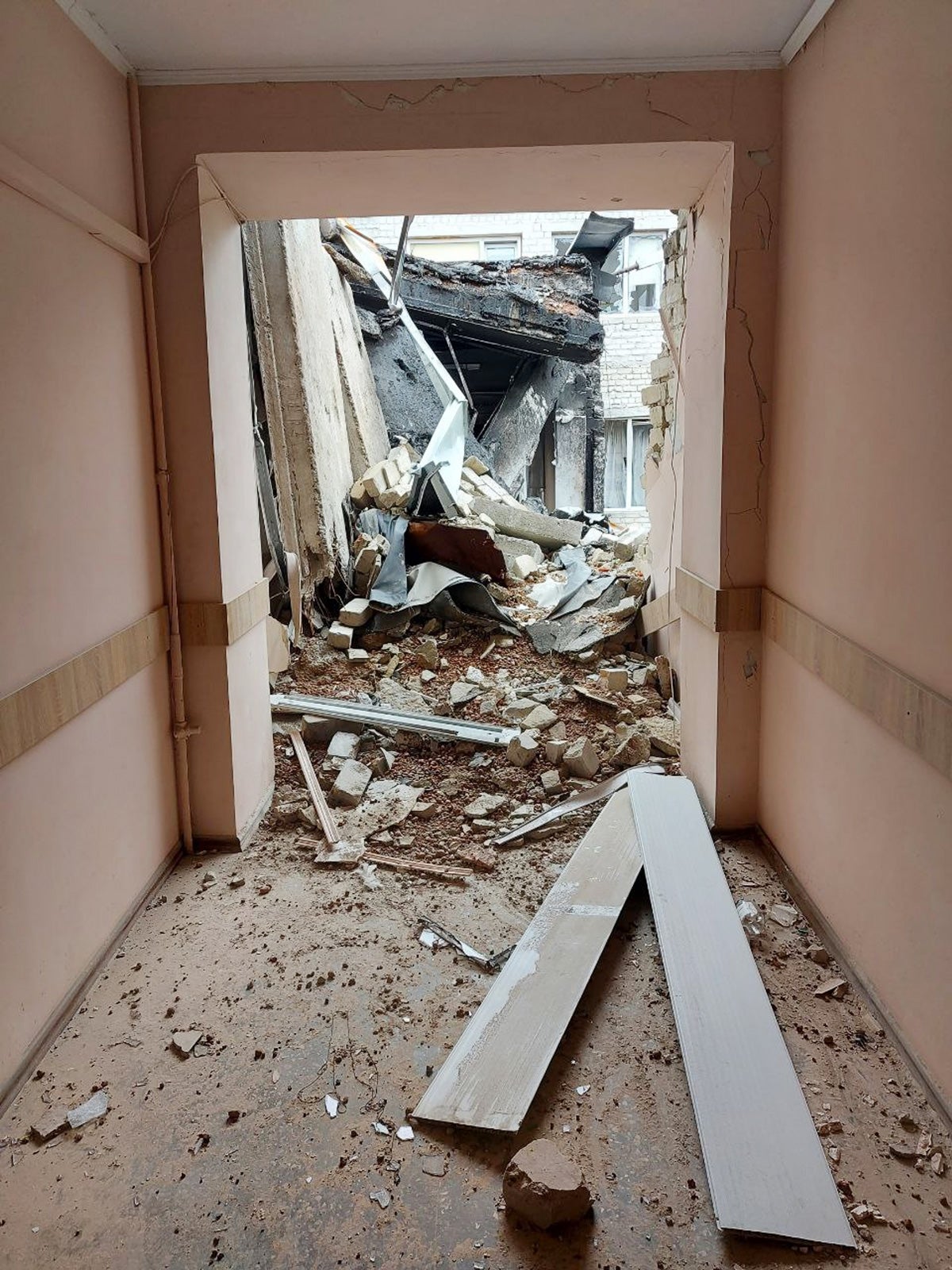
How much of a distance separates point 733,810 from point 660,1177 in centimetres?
165

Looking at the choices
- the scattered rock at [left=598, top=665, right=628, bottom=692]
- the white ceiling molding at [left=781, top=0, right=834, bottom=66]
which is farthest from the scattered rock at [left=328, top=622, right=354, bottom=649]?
the white ceiling molding at [left=781, top=0, right=834, bottom=66]

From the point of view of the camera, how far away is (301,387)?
509 centimetres

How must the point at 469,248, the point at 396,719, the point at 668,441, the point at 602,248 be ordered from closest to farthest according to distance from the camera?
the point at 396,719, the point at 668,441, the point at 602,248, the point at 469,248

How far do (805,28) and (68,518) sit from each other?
254 cm

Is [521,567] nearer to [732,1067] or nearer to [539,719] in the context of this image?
[539,719]

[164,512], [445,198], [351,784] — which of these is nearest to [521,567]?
[351,784]

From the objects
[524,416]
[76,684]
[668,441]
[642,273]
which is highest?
[642,273]

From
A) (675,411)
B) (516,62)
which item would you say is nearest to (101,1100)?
(516,62)

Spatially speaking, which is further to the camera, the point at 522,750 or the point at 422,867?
the point at 522,750

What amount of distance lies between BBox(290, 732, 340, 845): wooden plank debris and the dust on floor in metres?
0.42

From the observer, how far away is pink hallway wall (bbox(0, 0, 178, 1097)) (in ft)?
6.60

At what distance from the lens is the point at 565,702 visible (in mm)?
4625

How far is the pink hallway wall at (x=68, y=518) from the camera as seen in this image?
6.60 ft

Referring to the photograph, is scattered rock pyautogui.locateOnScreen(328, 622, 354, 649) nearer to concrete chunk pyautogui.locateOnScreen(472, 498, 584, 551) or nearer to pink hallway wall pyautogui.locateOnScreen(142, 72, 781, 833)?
pink hallway wall pyautogui.locateOnScreen(142, 72, 781, 833)
